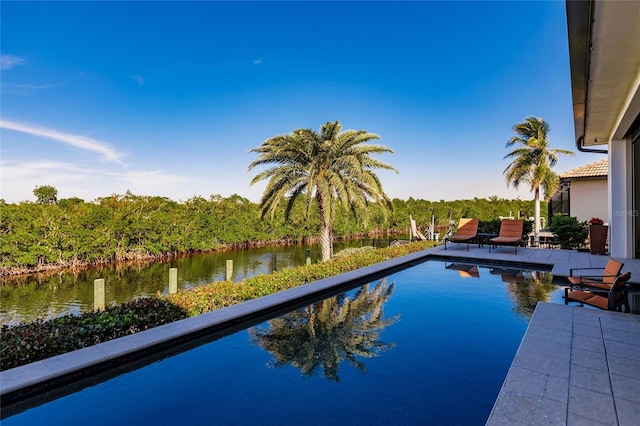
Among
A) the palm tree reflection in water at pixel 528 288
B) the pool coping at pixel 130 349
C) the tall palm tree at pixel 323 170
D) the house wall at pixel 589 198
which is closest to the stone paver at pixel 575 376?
the palm tree reflection in water at pixel 528 288

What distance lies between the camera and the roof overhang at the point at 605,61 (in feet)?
11.9

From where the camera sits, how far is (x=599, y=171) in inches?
538

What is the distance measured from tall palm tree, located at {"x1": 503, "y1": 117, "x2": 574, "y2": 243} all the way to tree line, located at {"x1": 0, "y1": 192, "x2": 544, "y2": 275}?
4.79 meters

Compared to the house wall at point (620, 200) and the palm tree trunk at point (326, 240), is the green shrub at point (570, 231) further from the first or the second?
the palm tree trunk at point (326, 240)

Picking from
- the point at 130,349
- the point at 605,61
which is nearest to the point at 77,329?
the point at 130,349

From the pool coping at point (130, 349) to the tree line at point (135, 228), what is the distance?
20.8ft

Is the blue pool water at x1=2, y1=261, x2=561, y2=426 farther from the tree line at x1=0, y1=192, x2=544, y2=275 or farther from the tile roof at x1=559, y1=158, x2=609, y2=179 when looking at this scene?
the tile roof at x1=559, y1=158, x2=609, y2=179

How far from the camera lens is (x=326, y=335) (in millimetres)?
4391

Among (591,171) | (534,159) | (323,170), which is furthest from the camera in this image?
(534,159)

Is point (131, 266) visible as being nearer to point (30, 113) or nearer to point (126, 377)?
point (30, 113)

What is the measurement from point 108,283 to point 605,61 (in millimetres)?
17967

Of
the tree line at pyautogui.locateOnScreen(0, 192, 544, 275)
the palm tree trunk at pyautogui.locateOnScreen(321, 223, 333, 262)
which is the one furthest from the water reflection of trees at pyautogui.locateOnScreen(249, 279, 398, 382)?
the palm tree trunk at pyautogui.locateOnScreen(321, 223, 333, 262)

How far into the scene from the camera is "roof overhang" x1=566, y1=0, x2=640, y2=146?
3636mm

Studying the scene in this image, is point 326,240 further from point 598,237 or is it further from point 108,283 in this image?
point 108,283
